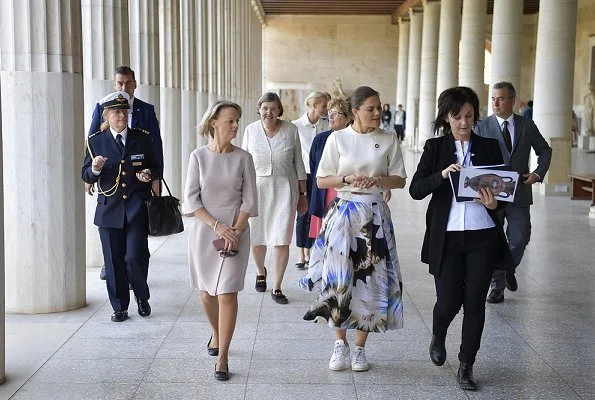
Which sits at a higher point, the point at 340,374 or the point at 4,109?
the point at 4,109

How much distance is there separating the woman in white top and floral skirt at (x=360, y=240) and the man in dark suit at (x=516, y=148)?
220 cm

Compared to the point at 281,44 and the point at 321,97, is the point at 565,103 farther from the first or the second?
the point at 281,44

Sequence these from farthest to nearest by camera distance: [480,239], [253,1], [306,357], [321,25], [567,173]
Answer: [321,25] < [253,1] < [567,173] < [306,357] < [480,239]

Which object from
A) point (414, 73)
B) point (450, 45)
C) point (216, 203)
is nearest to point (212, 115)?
point (216, 203)

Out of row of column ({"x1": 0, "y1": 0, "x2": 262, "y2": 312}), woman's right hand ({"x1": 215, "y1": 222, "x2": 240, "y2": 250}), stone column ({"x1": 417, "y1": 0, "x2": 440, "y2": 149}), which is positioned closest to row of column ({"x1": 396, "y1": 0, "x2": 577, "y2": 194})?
stone column ({"x1": 417, "y1": 0, "x2": 440, "y2": 149})

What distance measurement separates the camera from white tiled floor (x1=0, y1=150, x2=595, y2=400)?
5.44 m

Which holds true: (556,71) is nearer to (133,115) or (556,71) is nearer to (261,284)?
(261,284)

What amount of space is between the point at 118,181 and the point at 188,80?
1061 cm

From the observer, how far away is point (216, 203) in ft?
18.8

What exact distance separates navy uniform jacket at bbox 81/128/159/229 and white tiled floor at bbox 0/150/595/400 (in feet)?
2.90

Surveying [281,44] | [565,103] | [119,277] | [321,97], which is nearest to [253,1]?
[281,44]

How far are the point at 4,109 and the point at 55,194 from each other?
832 mm

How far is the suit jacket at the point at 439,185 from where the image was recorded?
217 inches

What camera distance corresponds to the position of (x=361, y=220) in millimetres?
5730
